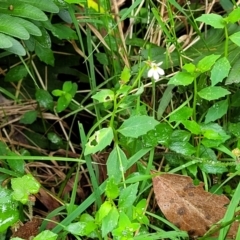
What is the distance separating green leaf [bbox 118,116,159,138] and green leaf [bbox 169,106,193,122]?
13 centimetres

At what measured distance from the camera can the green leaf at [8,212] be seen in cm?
119

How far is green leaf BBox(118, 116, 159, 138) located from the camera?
3.87 feet

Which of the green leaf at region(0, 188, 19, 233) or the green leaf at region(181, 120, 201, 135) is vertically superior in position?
the green leaf at region(181, 120, 201, 135)

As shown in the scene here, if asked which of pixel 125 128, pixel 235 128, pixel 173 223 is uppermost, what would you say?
pixel 125 128

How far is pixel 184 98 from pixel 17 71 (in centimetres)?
50

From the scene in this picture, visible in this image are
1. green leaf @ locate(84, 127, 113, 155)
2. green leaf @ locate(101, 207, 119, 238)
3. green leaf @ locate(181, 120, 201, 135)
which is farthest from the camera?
green leaf @ locate(181, 120, 201, 135)

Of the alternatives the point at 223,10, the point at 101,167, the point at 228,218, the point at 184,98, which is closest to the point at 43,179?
the point at 101,167

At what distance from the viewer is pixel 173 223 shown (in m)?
1.25

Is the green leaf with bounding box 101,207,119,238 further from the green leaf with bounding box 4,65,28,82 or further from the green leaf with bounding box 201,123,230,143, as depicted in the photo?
the green leaf with bounding box 4,65,28,82

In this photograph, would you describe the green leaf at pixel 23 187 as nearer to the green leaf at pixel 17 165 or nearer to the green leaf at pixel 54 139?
the green leaf at pixel 17 165

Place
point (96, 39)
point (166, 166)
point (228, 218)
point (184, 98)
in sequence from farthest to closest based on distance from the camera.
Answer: point (96, 39), point (184, 98), point (166, 166), point (228, 218)

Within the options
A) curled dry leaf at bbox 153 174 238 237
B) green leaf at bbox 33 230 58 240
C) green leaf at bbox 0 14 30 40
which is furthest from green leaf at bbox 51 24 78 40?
green leaf at bbox 33 230 58 240

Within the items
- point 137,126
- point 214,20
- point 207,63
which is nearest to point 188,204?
point 137,126

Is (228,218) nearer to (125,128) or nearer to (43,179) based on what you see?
(125,128)
